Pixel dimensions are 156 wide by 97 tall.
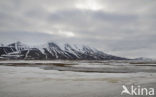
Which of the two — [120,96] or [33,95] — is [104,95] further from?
[33,95]

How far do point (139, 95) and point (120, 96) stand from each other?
1344mm

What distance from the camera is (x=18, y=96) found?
9.56 meters

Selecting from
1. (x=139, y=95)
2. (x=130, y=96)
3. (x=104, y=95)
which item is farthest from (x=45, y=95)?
(x=139, y=95)

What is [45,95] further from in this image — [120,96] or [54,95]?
[120,96]

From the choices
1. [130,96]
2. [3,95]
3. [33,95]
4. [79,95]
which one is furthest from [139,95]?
[3,95]

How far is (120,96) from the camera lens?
9648mm

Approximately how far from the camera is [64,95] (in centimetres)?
1002

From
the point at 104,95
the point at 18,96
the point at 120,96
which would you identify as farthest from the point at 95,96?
the point at 18,96

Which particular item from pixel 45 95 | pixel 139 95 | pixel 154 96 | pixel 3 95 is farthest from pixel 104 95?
pixel 3 95

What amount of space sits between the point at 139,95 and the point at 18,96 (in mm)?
7855

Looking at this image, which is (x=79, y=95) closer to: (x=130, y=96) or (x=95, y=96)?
(x=95, y=96)

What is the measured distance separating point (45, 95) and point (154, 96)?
6996mm

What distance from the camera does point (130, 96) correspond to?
973 centimetres

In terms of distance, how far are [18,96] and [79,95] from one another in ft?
12.8
